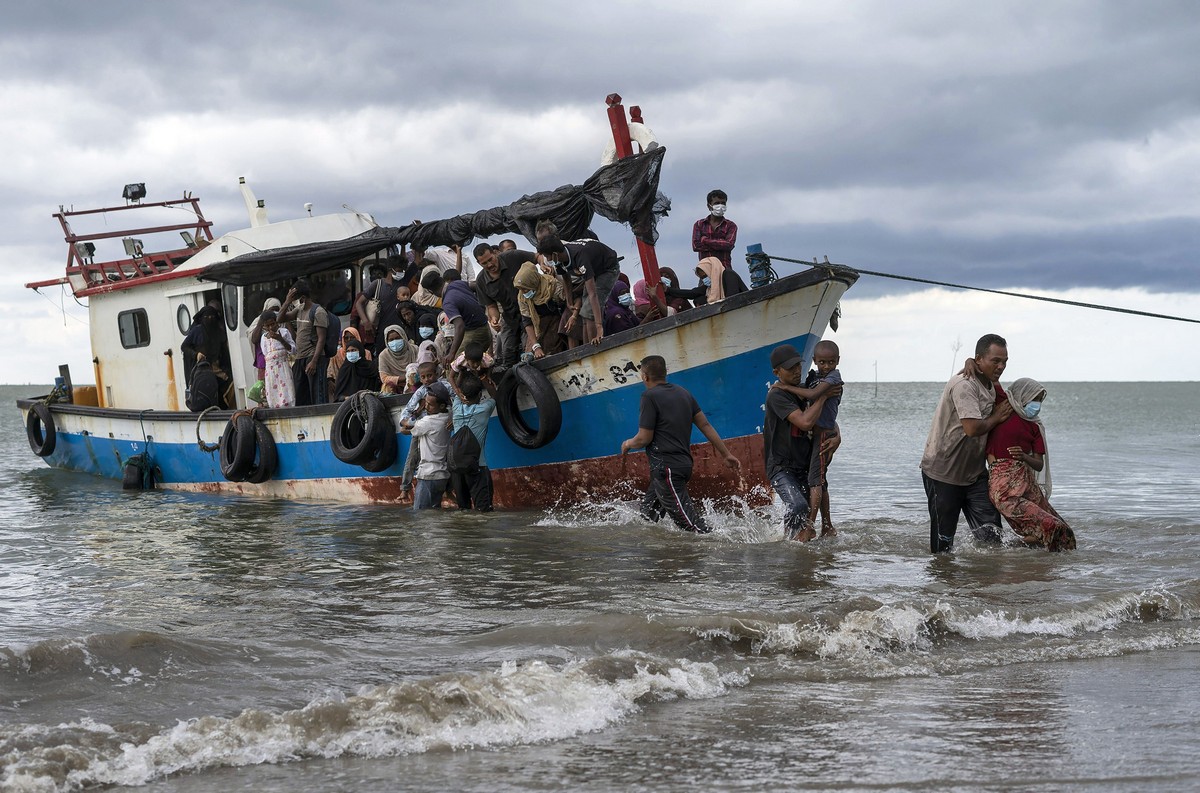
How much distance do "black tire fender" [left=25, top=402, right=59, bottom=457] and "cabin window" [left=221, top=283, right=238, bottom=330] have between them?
19.5ft

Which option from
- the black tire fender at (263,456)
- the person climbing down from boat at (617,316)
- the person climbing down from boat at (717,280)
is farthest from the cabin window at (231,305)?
the person climbing down from boat at (717,280)

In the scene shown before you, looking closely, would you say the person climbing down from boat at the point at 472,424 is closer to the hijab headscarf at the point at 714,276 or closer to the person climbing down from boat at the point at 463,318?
the person climbing down from boat at the point at 463,318

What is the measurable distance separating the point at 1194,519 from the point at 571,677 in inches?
358

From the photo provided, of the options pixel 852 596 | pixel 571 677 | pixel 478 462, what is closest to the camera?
pixel 571 677

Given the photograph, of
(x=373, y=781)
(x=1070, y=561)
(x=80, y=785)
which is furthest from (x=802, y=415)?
(x=80, y=785)

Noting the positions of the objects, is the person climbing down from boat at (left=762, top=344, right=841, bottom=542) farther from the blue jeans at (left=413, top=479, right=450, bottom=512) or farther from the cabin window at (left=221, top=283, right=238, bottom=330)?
the cabin window at (left=221, top=283, right=238, bottom=330)

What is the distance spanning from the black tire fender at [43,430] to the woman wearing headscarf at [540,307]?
11013 mm

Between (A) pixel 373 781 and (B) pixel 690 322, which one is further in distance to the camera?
(B) pixel 690 322

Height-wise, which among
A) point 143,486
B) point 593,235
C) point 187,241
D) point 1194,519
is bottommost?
point 1194,519

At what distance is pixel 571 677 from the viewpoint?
5.08 metres

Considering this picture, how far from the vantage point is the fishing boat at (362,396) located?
33.8ft

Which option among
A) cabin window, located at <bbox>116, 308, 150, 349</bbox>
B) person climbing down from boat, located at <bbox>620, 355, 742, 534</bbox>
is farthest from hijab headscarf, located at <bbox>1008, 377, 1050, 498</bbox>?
cabin window, located at <bbox>116, 308, 150, 349</bbox>

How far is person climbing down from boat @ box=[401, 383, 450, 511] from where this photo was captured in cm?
1095

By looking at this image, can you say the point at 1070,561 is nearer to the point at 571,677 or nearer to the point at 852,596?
the point at 852,596
